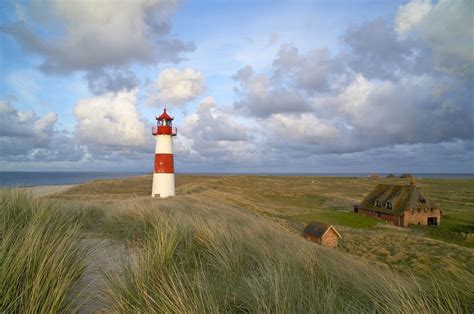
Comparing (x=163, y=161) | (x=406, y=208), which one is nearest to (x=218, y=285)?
(x=163, y=161)

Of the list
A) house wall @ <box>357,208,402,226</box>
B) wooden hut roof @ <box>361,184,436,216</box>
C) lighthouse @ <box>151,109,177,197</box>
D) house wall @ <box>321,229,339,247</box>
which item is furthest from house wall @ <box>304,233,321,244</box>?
wooden hut roof @ <box>361,184,436,216</box>

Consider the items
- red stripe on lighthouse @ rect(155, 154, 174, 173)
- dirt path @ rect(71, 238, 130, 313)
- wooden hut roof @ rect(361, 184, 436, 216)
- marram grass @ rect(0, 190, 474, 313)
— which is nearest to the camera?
marram grass @ rect(0, 190, 474, 313)

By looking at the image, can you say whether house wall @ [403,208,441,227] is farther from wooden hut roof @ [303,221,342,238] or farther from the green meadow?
the green meadow

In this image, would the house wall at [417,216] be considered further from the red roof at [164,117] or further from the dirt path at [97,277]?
the dirt path at [97,277]

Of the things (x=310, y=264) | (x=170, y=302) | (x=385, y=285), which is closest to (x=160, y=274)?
(x=170, y=302)

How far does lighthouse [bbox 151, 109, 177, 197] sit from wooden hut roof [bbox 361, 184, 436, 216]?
28014mm

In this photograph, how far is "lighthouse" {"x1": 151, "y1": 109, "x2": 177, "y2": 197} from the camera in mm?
20156

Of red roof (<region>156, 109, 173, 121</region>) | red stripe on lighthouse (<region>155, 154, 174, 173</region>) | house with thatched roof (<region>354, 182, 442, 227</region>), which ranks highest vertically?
red roof (<region>156, 109, 173, 121</region>)

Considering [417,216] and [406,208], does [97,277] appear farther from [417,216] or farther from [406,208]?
[417,216]

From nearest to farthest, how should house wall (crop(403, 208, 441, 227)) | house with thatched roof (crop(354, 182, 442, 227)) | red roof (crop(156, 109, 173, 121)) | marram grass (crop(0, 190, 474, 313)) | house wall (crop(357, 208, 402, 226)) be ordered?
marram grass (crop(0, 190, 474, 313)) < red roof (crop(156, 109, 173, 121)) < house wall (crop(403, 208, 441, 227)) < house with thatched roof (crop(354, 182, 442, 227)) < house wall (crop(357, 208, 402, 226))

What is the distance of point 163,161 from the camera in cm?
2017

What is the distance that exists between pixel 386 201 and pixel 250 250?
124 feet

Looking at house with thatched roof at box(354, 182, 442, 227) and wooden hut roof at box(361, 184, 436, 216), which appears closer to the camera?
house with thatched roof at box(354, 182, 442, 227)

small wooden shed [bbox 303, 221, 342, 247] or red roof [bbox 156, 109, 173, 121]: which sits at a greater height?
red roof [bbox 156, 109, 173, 121]
